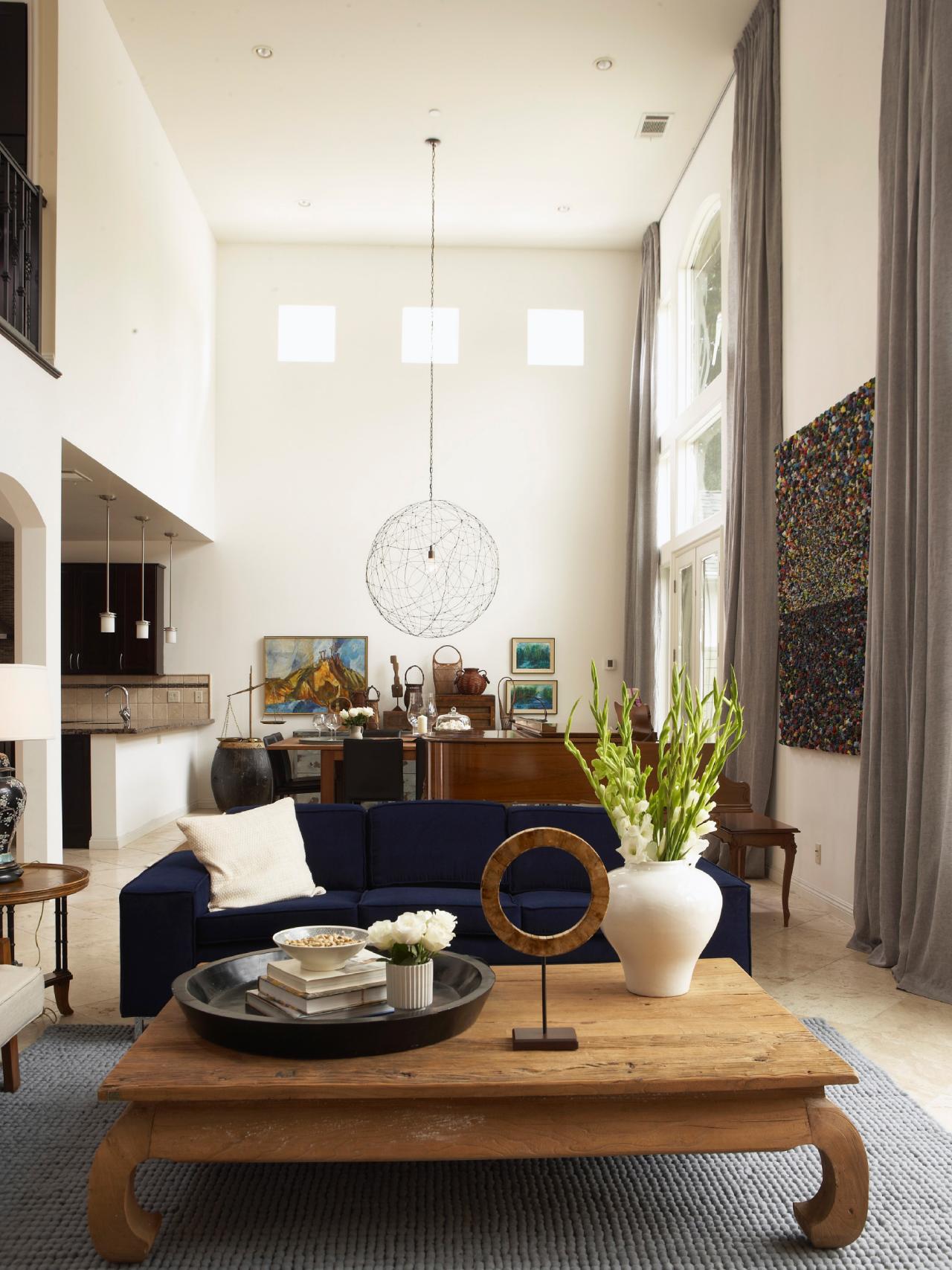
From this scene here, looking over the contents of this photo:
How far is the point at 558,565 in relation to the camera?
10516 millimetres

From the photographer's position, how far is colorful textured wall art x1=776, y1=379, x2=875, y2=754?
526cm

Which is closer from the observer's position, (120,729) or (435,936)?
(435,936)

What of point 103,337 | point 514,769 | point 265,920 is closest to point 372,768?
point 514,769

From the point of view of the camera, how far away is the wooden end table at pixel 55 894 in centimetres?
347

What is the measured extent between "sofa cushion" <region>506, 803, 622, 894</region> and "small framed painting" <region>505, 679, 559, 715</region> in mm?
6129

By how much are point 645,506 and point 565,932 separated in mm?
8010

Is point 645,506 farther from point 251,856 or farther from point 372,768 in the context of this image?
point 251,856

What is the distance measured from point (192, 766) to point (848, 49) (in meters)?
8.09

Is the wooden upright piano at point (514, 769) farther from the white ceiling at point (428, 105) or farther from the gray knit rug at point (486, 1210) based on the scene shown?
the white ceiling at point (428, 105)

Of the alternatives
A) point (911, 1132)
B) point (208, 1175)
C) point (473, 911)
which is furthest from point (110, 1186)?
point (911, 1132)

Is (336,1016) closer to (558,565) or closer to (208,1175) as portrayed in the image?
(208,1175)

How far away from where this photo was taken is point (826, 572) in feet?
18.6

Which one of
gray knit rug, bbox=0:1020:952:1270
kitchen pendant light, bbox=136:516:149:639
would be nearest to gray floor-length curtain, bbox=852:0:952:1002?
gray knit rug, bbox=0:1020:952:1270

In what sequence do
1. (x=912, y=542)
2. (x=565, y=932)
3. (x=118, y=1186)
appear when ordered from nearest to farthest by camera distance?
(x=118, y=1186), (x=565, y=932), (x=912, y=542)
